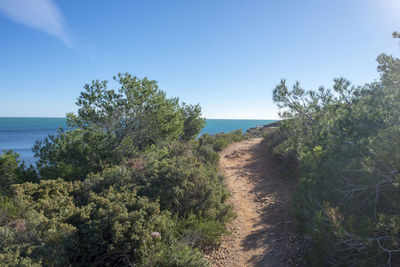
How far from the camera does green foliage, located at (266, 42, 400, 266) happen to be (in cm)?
293

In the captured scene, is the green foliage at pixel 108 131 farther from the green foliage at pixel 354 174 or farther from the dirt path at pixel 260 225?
the green foliage at pixel 354 174

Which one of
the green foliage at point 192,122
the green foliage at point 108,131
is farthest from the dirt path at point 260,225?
the green foliage at point 192,122

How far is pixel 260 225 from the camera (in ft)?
18.4

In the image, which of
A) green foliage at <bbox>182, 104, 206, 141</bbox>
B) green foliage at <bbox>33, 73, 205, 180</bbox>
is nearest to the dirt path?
green foliage at <bbox>33, 73, 205, 180</bbox>

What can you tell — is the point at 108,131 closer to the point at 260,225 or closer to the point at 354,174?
the point at 260,225

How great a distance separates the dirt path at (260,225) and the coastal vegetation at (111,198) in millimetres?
456

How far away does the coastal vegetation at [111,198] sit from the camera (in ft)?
11.5

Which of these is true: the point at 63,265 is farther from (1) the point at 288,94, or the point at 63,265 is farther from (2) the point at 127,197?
(1) the point at 288,94

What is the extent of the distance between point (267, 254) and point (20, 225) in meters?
Result: 4.76

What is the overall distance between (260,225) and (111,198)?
386 cm

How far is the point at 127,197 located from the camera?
4617 millimetres

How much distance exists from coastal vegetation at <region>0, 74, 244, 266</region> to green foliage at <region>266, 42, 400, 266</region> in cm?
221

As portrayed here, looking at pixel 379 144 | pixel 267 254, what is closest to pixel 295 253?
pixel 267 254

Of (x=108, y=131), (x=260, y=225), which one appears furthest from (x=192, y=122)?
(x=260, y=225)
